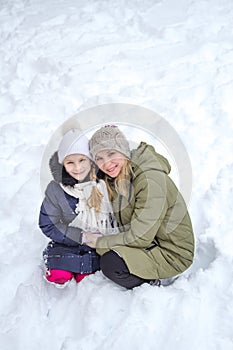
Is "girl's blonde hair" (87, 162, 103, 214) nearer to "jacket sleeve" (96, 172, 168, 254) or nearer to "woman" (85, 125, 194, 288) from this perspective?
"woman" (85, 125, 194, 288)

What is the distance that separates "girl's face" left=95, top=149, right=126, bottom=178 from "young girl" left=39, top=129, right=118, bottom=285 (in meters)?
0.08

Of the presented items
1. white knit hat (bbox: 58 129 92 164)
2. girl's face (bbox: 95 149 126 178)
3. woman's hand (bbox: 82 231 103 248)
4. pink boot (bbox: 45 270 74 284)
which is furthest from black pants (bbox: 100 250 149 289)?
white knit hat (bbox: 58 129 92 164)

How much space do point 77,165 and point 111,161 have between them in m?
0.17

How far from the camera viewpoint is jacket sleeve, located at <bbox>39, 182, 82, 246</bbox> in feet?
6.92

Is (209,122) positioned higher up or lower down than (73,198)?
higher up

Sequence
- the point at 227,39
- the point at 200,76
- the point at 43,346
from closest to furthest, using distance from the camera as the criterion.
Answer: the point at 43,346
the point at 200,76
the point at 227,39

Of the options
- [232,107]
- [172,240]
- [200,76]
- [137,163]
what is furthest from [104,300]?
[200,76]

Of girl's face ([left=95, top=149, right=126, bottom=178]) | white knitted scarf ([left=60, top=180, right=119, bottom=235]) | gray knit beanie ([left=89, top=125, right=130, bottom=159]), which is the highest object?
gray knit beanie ([left=89, top=125, right=130, bottom=159])

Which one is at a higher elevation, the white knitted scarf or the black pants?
the white knitted scarf

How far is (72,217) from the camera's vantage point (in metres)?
2.18

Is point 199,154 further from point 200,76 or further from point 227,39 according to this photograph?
point 227,39

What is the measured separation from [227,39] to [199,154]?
1670 mm

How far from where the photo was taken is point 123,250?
2004 millimetres

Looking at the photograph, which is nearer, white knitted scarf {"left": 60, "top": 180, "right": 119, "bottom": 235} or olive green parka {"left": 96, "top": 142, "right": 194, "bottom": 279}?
olive green parka {"left": 96, "top": 142, "right": 194, "bottom": 279}
